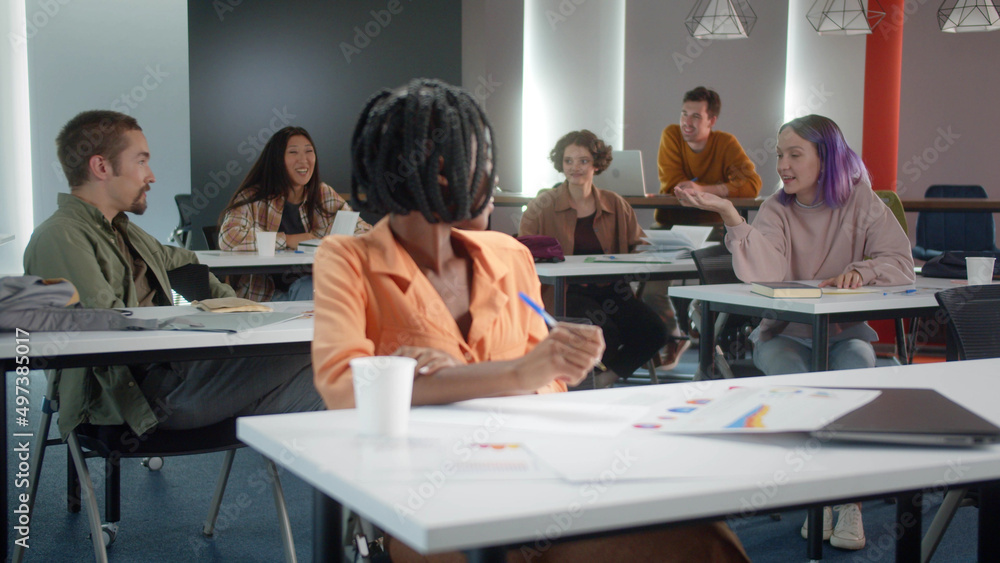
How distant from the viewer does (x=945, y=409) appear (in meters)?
1.21

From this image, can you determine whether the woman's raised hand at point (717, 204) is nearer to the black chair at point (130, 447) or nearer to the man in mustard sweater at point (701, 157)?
the black chair at point (130, 447)

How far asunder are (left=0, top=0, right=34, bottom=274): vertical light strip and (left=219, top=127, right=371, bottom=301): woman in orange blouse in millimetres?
4717

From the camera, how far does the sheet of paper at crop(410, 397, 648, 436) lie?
46.9 inches

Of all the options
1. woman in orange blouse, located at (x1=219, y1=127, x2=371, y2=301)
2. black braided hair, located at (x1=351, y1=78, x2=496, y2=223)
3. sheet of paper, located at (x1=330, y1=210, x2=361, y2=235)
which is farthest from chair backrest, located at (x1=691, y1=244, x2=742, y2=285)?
black braided hair, located at (x1=351, y1=78, x2=496, y2=223)

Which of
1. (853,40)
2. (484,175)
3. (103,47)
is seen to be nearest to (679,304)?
(484,175)

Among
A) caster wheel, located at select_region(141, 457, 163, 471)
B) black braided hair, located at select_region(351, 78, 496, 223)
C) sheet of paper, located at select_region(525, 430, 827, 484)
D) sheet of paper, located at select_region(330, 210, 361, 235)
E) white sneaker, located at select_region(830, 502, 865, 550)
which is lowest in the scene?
caster wheel, located at select_region(141, 457, 163, 471)

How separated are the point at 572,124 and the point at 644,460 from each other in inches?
278

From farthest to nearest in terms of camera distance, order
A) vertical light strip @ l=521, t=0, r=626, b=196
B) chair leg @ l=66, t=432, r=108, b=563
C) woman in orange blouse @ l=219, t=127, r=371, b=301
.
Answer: vertical light strip @ l=521, t=0, r=626, b=196 → woman in orange blouse @ l=219, t=127, r=371, b=301 → chair leg @ l=66, t=432, r=108, b=563

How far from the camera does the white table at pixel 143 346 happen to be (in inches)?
73.3

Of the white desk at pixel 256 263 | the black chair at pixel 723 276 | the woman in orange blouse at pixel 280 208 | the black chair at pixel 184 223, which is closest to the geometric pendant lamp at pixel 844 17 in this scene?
the black chair at pixel 723 276

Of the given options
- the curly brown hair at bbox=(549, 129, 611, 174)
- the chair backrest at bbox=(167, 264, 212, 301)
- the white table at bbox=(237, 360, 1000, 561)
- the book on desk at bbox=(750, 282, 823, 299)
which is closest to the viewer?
the white table at bbox=(237, 360, 1000, 561)

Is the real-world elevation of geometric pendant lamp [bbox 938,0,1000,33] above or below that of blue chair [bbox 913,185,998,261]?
above

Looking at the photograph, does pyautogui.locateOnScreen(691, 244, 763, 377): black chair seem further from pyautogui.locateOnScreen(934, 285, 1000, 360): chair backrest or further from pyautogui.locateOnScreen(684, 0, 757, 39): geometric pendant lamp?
pyautogui.locateOnScreen(684, 0, 757, 39): geometric pendant lamp

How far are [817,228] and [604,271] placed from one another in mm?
876
